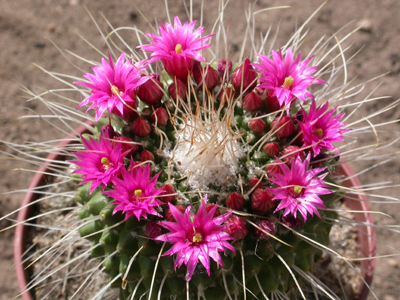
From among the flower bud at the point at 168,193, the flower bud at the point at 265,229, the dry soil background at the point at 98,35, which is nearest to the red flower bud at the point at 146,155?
the flower bud at the point at 168,193

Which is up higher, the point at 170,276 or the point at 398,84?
the point at 398,84

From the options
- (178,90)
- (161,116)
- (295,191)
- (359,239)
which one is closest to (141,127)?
(161,116)

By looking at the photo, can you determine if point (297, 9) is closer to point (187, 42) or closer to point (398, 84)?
point (398, 84)

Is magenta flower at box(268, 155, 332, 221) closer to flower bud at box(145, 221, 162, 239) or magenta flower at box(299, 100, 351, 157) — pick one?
magenta flower at box(299, 100, 351, 157)

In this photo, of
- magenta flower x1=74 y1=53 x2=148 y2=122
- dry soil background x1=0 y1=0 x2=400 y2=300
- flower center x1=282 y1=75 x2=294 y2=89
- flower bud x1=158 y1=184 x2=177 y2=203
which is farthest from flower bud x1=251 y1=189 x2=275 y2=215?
dry soil background x1=0 y1=0 x2=400 y2=300

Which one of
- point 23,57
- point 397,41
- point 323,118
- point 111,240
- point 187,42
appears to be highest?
point 23,57

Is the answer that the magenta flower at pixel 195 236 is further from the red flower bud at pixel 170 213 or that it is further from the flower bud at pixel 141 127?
the flower bud at pixel 141 127

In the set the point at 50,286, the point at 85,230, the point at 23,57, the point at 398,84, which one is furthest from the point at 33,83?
the point at 398,84
